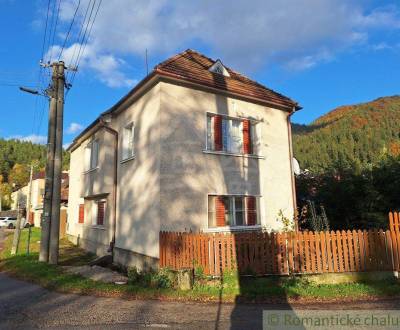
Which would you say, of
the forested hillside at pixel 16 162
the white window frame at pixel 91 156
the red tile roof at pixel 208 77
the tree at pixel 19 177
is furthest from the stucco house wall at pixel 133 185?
the tree at pixel 19 177

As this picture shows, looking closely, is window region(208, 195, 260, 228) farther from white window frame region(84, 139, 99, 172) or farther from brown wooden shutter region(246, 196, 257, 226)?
white window frame region(84, 139, 99, 172)

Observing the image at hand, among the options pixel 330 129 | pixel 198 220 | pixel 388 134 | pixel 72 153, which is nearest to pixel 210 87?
pixel 198 220

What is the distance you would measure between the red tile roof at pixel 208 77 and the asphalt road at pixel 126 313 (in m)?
7.08

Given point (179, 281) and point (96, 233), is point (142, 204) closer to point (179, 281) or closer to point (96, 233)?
point (179, 281)

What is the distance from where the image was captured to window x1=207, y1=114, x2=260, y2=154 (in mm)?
12797

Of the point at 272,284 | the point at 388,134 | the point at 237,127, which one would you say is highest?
the point at 388,134

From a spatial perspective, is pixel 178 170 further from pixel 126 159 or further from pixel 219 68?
pixel 219 68

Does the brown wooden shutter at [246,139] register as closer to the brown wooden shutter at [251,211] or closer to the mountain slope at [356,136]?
the brown wooden shutter at [251,211]

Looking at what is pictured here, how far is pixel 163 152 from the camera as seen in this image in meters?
11.4

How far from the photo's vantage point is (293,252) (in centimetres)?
959

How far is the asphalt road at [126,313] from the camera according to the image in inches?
256

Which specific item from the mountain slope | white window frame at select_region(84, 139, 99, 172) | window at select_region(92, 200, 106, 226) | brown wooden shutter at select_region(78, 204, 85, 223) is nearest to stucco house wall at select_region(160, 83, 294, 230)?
window at select_region(92, 200, 106, 226)

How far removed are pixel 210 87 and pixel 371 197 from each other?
816 cm

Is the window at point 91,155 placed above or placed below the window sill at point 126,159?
above
